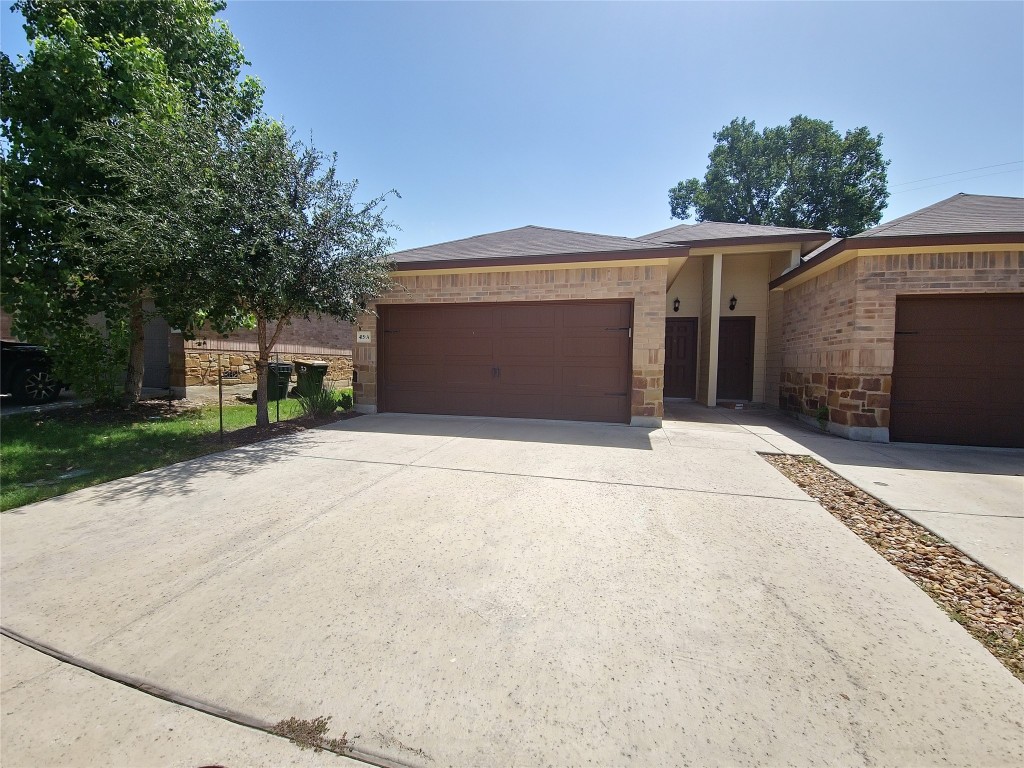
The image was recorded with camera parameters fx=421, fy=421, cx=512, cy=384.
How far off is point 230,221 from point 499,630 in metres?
6.28

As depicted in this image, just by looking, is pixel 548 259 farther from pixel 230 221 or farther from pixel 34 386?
pixel 34 386

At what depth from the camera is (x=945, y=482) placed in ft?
15.6

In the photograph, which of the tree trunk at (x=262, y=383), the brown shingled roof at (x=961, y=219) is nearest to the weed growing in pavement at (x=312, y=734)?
the tree trunk at (x=262, y=383)

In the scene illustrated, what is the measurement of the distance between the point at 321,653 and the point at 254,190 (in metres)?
6.20

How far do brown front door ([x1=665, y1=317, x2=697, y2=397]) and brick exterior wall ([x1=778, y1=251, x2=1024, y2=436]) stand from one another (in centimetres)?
400

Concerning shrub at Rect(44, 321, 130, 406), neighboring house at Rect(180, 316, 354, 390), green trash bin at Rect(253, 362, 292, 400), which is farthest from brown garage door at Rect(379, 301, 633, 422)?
shrub at Rect(44, 321, 130, 406)

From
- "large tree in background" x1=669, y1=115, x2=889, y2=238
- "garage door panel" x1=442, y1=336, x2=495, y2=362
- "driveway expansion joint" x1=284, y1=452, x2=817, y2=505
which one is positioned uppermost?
"large tree in background" x1=669, y1=115, x2=889, y2=238

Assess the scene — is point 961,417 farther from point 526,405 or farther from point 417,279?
point 417,279

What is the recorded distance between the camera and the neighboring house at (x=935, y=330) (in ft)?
20.7

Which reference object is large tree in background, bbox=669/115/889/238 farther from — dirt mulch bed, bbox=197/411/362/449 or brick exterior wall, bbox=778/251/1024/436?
dirt mulch bed, bbox=197/411/362/449

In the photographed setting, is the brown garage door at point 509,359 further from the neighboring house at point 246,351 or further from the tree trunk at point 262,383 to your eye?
the tree trunk at point 262,383

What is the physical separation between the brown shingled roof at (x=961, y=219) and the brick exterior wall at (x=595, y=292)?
3177 millimetres

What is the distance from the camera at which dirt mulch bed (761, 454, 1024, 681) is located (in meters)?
2.24

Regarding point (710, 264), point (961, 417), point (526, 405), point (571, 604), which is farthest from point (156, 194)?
point (961, 417)
